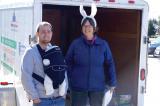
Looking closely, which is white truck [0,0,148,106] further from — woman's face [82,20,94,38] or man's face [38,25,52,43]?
man's face [38,25,52,43]

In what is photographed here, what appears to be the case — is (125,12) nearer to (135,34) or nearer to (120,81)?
(135,34)

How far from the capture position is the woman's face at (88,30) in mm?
4652

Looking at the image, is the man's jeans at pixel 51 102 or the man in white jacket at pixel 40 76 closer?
the man in white jacket at pixel 40 76

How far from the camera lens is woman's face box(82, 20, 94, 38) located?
183 inches

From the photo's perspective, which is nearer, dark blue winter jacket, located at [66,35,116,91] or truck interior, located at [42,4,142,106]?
dark blue winter jacket, located at [66,35,116,91]

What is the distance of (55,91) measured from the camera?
13.5 ft

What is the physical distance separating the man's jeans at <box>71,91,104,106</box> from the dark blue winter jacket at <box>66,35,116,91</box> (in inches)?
2.5

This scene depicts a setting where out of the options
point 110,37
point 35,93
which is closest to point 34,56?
point 35,93

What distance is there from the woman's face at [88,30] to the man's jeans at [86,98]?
700mm

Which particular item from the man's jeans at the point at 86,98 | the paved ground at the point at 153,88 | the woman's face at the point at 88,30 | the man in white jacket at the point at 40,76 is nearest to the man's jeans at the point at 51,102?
the man in white jacket at the point at 40,76

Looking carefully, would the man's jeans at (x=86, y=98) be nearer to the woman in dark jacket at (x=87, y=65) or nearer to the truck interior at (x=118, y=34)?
the woman in dark jacket at (x=87, y=65)

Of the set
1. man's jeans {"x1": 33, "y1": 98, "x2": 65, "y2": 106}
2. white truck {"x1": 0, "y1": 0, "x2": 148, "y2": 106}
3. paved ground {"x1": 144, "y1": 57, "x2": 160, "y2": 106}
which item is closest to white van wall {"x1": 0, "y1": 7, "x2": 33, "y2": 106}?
white truck {"x1": 0, "y1": 0, "x2": 148, "y2": 106}

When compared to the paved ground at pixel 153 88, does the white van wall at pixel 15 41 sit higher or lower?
higher

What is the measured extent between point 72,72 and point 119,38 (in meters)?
1.73
